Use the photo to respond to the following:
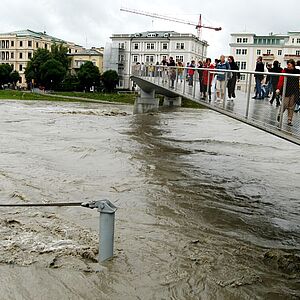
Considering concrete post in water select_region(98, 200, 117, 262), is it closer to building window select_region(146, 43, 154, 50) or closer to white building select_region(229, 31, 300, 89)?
white building select_region(229, 31, 300, 89)

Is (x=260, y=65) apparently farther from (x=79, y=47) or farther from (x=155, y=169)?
(x=79, y=47)

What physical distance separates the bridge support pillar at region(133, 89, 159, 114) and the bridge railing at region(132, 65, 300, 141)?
984 inches

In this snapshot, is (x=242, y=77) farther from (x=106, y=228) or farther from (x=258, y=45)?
(x=258, y=45)

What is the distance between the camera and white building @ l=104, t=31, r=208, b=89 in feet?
324

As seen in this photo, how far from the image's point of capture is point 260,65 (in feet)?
47.9

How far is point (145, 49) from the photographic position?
335 ft

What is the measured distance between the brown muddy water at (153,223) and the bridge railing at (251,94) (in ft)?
6.63

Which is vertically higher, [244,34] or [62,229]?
[244,34]

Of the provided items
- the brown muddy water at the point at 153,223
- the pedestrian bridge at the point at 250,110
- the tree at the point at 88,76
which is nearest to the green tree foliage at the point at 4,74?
the tree at the point at 88,76

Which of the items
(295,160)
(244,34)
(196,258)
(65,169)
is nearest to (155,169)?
(65,169)

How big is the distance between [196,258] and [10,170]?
768 centimetres

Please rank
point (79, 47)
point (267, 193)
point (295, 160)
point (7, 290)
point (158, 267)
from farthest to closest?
1. point (79, 47)
2. point (295, 160)
3. point (267, 193)
4. point (158, 267)
5. point (7, 290)

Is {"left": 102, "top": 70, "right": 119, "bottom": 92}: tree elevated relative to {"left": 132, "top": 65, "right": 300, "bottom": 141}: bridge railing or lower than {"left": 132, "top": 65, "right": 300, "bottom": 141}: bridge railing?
lower

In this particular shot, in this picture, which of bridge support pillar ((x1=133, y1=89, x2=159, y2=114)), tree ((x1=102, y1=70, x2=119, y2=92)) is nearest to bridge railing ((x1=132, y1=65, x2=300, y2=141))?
bridge support pillar ((x1=133, y1=89, x2=159, y2=114))
